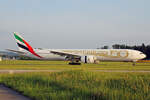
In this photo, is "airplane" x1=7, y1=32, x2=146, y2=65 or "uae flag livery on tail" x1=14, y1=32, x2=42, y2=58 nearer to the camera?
"airplane" x1=7, y1=32, x2=146, y2=65

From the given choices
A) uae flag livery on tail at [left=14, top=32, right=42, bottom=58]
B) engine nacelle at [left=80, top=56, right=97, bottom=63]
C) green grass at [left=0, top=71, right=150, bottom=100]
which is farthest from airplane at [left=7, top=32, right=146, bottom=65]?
green grass at [left=0, top=71, right=150, bottom=100]

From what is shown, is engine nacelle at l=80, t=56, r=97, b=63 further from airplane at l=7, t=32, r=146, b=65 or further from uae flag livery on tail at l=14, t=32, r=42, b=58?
uae flag livery on tail at l=14, t=32, r=42, b=58

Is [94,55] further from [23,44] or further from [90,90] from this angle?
Result: [90,90]

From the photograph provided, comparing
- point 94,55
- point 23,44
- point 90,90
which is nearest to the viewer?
point 90,90

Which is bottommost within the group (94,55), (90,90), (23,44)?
(90,90)

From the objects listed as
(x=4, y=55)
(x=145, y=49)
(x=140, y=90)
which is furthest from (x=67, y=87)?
(x=4, y=55)

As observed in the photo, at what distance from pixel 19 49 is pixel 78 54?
14.3 m

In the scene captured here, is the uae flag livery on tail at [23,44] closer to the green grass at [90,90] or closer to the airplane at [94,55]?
the airplane at [94,55]

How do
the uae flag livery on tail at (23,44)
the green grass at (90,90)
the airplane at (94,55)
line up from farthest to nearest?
the uae flag livery on tail at (23,44), the airplane at (94,55), the green grass at (90,90)

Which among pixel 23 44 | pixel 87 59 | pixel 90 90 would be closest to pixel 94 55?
pixel 87 59

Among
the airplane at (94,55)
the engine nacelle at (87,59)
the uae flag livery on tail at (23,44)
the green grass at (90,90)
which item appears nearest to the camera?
the green grass at (90,90)

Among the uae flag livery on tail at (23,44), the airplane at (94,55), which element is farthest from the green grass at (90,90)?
the uae flag livery on tail at (23,44)

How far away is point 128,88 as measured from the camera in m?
13.1

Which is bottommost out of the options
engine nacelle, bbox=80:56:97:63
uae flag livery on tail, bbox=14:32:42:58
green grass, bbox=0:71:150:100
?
green grass, bbox=0:71:150:100
